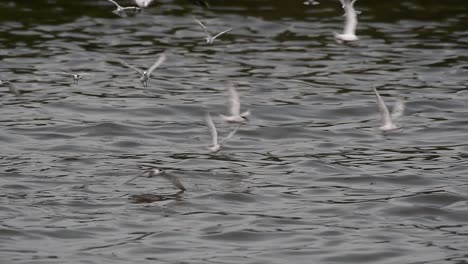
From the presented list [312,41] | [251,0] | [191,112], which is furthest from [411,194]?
[251,0]

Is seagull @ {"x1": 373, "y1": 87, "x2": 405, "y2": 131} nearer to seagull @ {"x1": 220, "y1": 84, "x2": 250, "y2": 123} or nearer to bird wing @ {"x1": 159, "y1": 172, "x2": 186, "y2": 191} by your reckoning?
seagull @ {"x1": 220, "y1": 84, "x2": 250, "y2": 123}

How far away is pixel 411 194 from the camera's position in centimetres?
1404

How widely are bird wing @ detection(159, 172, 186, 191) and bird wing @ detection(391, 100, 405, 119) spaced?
165 inches

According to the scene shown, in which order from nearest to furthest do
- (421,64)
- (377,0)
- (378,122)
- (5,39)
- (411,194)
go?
(411,194) → (378,122) → (421,64) → (5,39) → (377,0)

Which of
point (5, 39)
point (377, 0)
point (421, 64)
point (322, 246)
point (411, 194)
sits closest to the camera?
point (322, 246)

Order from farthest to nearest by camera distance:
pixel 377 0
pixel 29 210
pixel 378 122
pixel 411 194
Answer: pixel 377 0
pixel 378 122
pixel 411 194
pixel 29 210

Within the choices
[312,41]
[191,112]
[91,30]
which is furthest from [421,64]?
[91,30]

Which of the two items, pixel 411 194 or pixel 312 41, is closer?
pixel 411 194

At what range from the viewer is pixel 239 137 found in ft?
55.6

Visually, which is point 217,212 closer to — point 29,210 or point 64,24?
point 29,210

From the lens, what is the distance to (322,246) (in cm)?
1212

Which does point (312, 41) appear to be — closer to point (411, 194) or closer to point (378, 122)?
point (378, 122)

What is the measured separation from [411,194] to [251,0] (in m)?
11.6

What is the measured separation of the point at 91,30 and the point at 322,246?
11493mm
